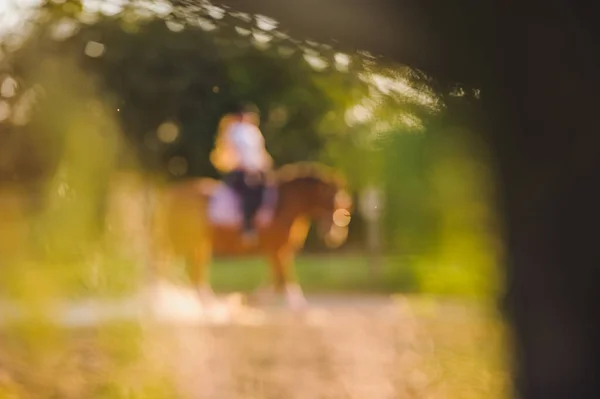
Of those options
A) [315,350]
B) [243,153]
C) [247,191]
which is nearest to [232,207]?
[247,191]

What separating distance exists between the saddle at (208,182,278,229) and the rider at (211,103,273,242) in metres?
0.01

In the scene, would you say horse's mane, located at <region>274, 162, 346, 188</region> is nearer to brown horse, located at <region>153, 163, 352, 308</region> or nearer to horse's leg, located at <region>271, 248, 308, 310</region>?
brown horse, located at <region>153, 163, 352, 308</region>

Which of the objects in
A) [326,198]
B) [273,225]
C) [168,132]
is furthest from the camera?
[273,225]

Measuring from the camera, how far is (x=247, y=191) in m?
0.88

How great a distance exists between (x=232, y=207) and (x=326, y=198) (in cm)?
16

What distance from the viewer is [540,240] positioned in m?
0.48

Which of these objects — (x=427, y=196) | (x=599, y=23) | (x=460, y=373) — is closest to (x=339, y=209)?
(x=427, y=196)

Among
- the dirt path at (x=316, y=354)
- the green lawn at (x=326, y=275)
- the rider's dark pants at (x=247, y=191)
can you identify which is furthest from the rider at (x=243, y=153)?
the dirt path at (x=316, y=354)

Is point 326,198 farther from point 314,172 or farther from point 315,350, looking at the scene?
point 315,350

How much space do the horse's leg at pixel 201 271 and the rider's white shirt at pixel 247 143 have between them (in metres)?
0.18

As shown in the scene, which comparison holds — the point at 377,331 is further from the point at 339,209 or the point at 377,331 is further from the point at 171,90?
the point at 171,90

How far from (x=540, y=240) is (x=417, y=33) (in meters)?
0.20

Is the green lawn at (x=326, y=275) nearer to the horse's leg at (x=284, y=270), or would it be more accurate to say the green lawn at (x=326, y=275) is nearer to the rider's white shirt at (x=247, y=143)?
the horse's leg at (x=284, y=270)

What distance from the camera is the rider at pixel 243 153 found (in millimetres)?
739
